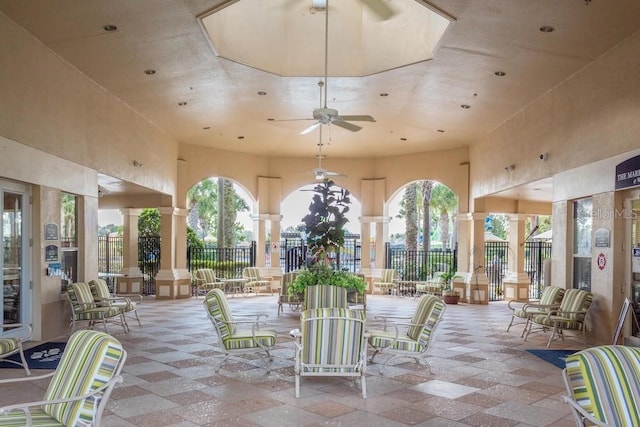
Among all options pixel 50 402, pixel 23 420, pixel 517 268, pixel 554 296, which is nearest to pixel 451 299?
pixel 517 268

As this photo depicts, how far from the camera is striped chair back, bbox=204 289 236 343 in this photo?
234 inches

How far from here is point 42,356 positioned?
677 cm

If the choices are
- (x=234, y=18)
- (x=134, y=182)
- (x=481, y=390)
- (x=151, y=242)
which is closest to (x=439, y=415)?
(x=481, y=390)

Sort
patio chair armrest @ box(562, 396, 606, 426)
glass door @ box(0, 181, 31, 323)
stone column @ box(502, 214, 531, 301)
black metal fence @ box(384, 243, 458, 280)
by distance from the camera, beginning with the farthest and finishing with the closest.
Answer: black metal fence @ box(384, 243, 458, 280)
stone column @ box(502, 214, 531, 301)
glass door @ box(0, 181, 31, 323)
patio chair armrest @ box(562, 396, 606, 426)

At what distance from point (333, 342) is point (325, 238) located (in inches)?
185

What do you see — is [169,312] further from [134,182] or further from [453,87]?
[453,87]

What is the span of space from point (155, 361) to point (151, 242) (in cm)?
959

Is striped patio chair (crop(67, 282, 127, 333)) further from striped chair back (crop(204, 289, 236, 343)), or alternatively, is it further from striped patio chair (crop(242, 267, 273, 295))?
striped patio chair (crop(242, 267, 273, 295))

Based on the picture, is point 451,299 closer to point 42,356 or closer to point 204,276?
point 204,276

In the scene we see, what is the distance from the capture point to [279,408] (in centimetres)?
479

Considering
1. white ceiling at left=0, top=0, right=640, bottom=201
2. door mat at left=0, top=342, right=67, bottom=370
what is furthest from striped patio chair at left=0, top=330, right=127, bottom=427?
white ceiling at left=0, top=0, right=640, bottom=201

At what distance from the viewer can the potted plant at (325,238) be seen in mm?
9594

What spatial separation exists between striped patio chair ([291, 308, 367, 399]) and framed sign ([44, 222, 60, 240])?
491 centimetres

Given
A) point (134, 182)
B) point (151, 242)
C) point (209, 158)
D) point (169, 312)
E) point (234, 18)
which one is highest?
point (234, 18)
